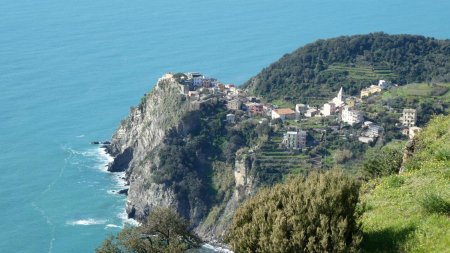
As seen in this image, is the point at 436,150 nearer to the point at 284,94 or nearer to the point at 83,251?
the point at 83,251

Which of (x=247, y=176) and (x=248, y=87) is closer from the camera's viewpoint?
(x=247, y=176)

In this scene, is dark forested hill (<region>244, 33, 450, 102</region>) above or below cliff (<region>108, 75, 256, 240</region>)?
above

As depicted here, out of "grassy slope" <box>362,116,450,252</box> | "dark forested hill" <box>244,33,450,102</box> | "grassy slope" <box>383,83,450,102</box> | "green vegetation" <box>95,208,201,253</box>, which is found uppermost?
"dark forested hill" <box>244,33,450,102</box>

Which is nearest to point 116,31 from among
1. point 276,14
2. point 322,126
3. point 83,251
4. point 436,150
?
point 276,14

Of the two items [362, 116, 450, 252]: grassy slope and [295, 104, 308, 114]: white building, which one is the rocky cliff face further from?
[362, 116, 450, 252]: grassy slope

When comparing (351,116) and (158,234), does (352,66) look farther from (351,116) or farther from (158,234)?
(158,234)

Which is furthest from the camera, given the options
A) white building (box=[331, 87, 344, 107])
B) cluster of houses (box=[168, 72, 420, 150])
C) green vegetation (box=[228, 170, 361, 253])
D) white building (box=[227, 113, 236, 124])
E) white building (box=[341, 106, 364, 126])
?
white building (box=[331, 87, 344, 107])

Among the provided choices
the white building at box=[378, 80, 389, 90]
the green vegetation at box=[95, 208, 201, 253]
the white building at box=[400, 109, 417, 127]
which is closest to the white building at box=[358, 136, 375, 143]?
the white building at box=[400, 109, 417, 127]
